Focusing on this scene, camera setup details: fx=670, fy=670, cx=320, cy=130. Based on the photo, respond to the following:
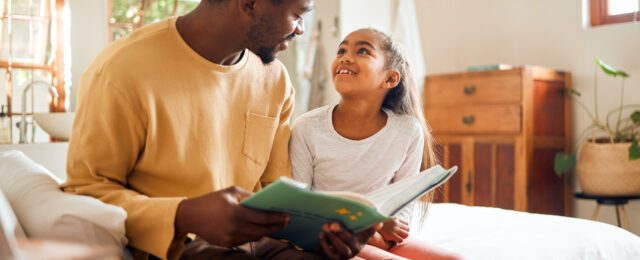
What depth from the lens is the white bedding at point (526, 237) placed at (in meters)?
1.80

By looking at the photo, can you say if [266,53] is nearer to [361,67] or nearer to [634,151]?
[361,67]

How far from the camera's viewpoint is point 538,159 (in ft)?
12.3

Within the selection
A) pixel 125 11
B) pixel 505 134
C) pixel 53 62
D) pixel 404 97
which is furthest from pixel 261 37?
pixel 125 11

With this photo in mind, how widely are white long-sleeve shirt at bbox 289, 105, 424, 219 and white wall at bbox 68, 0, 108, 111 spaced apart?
247 centimetres

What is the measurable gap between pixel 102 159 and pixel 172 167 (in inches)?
6.2

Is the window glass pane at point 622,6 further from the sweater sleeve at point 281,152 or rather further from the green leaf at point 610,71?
the sweater sleeve at point 281,152

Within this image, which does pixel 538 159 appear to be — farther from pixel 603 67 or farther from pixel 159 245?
pixel 159 245

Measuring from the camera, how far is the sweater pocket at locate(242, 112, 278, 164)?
160cm

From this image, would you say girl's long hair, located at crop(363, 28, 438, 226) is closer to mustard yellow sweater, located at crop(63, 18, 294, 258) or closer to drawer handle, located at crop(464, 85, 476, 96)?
mustard yellow sweater, located at crop(63, 18, 294, 258)

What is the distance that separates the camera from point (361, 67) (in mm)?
1962

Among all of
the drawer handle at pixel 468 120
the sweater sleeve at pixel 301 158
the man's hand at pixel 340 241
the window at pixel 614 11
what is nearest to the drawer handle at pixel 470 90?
the drawer handle at pixel 468 120

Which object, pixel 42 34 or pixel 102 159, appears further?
pixel 42 34

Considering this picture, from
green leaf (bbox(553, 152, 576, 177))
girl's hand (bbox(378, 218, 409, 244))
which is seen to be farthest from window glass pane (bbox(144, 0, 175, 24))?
girl's hand (bbox(378, 218, 409, 244))

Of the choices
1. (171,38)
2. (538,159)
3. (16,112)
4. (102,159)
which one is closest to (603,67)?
(538,159)
